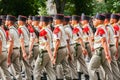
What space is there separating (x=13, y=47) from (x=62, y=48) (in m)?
1.43

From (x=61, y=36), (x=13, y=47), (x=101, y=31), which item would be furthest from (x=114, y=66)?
(x=13, y=47)

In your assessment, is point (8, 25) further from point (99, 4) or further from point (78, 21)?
point (99, 4)

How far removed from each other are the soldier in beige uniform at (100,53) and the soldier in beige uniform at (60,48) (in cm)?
110

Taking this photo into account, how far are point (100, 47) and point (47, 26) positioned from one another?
5.52 feet

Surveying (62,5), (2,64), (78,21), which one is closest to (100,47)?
(2,64)

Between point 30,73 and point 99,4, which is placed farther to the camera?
point 99,4

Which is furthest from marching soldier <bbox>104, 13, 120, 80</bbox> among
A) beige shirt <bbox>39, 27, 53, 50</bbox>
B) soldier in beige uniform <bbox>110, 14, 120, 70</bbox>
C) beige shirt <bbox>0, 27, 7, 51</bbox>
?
beige shirt <bbox>0, 27, 7, 51</bbox>

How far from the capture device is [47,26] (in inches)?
571

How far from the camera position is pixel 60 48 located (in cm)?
1478

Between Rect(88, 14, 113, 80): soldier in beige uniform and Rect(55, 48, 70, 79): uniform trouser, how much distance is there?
129 centimetres

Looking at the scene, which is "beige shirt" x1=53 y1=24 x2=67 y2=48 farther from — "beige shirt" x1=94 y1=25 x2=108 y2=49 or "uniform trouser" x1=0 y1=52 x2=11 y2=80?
"uniform trouser" x1=0 y1=52 x2=11 y2=80

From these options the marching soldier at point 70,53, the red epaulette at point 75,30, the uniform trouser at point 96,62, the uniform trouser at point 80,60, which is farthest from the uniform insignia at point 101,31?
the uniform trouser at point 80,60

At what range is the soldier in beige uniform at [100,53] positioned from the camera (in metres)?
13.6

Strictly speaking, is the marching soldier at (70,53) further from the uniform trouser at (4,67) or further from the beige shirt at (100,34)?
the uniform trouser at (4,67)
